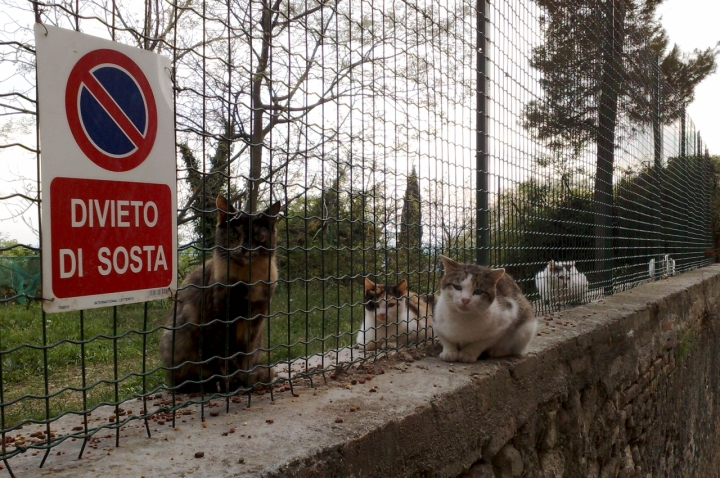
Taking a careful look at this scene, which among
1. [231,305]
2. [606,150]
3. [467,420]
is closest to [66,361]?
[231,305]

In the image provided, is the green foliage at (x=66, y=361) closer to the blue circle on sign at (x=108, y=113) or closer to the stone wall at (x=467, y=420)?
the stone wall at (x=467, y=420)

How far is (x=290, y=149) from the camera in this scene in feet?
6.75

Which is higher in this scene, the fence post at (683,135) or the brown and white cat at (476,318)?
the fence post at (683,135)

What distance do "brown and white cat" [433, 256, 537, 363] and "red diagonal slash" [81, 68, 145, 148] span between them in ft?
6.07

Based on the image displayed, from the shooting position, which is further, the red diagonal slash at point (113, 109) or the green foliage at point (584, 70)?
the green foliage at point (584, 70)

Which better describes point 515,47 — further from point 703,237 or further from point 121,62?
point 703,237

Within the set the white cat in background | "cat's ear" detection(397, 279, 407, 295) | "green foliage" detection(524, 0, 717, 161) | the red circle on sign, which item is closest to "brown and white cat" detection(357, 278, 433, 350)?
"cat's ear" detection(397, 279, 407, 295)

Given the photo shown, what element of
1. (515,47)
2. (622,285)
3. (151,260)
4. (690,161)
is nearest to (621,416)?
(622,285)

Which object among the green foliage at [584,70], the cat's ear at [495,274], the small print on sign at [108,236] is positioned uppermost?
the green foliage at [584,70]

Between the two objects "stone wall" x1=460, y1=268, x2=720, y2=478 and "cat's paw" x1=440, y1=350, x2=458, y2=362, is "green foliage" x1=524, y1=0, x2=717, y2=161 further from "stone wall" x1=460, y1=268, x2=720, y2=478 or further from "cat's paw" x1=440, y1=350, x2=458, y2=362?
"cat's paw" x1=440, y1=350, x2=458, y2=362

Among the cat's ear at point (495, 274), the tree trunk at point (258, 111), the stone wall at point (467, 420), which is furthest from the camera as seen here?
the cat's ear at point (495, 274)

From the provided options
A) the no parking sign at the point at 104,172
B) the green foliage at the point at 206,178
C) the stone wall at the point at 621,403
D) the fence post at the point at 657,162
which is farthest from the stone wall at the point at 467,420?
the fence post at the point at 657,162

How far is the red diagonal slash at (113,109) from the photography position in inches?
53.1

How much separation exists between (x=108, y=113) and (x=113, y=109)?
18 millimetres
